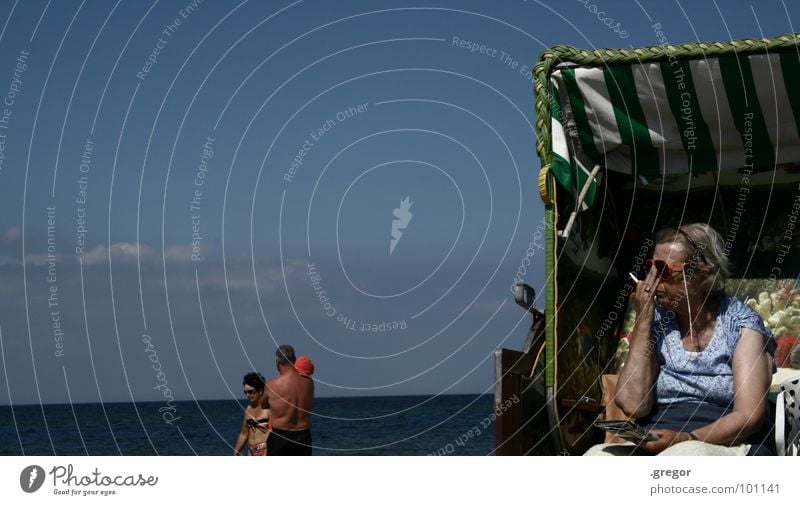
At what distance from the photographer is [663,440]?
6223mm

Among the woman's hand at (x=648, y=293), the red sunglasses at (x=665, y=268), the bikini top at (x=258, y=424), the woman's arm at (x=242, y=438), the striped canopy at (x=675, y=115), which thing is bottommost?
the woman's arm at (x=242, y=438)

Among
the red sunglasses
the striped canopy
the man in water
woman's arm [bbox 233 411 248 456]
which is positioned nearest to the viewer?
the red sunglasses

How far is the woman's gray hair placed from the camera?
6.73 metres

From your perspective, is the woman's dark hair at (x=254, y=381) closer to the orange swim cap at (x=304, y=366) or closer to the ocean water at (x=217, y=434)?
the orange swim cap at (x=304, y=366)

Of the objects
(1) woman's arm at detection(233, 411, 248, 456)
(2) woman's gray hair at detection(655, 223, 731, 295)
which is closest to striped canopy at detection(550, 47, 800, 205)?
(2) woman's gray hair at detection(655, 223, 731, 295)

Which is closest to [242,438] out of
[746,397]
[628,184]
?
[628,184]

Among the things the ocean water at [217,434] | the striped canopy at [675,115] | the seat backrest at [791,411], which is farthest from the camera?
the ocean water at [217,434]

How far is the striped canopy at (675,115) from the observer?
7527 mm

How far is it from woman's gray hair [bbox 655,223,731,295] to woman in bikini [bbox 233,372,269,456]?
6.34 meters

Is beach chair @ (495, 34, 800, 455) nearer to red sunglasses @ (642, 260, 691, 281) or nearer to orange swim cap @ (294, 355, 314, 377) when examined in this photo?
red sunglasses @ (642, 260, 691, 281)

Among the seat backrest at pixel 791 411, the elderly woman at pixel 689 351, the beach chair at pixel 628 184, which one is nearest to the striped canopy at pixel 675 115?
the beach chair at pixel 628 184

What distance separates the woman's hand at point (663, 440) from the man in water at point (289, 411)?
4.89 metres

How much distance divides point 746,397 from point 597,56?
2.89m
